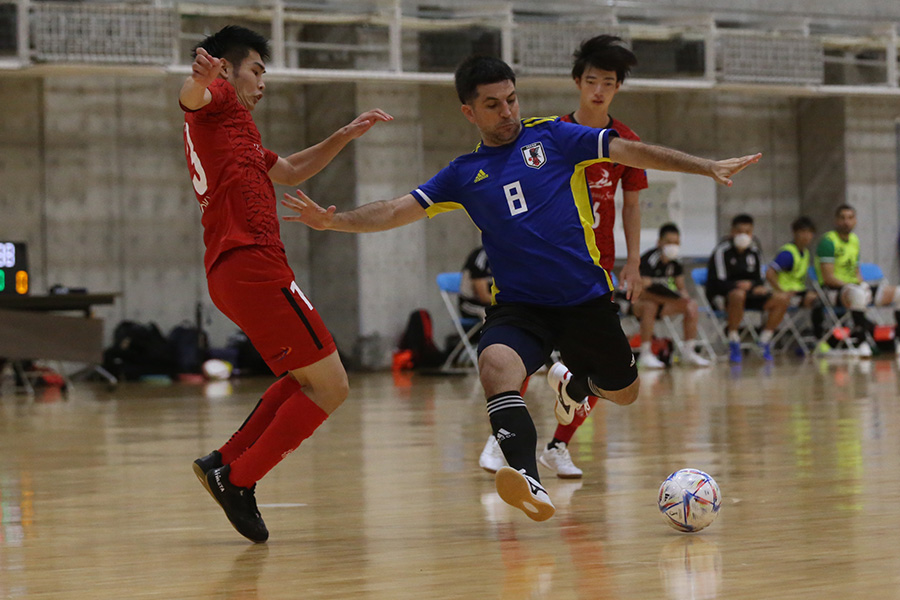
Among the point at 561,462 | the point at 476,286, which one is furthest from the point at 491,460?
the point at 476,286

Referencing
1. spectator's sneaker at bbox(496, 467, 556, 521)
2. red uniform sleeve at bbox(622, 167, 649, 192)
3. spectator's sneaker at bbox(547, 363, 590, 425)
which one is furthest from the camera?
red uniform sleeve at bbox(622, 167, 649, 192)

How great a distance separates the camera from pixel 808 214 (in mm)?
15805

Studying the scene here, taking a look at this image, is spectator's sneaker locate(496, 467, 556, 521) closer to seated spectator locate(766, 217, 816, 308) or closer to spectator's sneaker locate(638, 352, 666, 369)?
spectator's sneaker locate(638, 352, 666, 369)

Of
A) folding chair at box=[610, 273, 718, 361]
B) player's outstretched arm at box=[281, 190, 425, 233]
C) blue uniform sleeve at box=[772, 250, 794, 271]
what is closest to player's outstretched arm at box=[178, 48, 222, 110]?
player's outstretched arm at box=[281, 190, 425, 233]

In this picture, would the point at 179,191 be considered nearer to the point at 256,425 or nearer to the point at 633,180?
the point at 633,180

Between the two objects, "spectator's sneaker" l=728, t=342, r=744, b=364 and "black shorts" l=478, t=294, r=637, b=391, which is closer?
"black shorts" l=478, t=294, r=637, b=391

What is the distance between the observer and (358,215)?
3742 mm

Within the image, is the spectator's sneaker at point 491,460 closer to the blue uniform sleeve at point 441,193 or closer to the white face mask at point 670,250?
the blue uniform sleeve at point 441,193

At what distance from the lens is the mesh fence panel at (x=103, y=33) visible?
10.8 meters

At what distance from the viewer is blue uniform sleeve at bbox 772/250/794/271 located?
13.6 m

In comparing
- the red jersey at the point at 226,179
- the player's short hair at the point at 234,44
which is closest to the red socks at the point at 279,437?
the red jersey at the point at 226,179

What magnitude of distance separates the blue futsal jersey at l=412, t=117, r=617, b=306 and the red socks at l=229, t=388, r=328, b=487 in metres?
0.79

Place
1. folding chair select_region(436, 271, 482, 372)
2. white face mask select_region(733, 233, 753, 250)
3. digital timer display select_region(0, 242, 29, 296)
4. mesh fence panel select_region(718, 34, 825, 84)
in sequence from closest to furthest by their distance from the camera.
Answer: digital timer display select_region(0, 242, 29, 296) < folding chair select_region(436, 271, 482, 372) < white face mask select_region(733, 233, 753, 250) < mesh fence panel select_region(718, 34, 825, 84)

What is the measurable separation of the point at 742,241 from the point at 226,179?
1036cm
